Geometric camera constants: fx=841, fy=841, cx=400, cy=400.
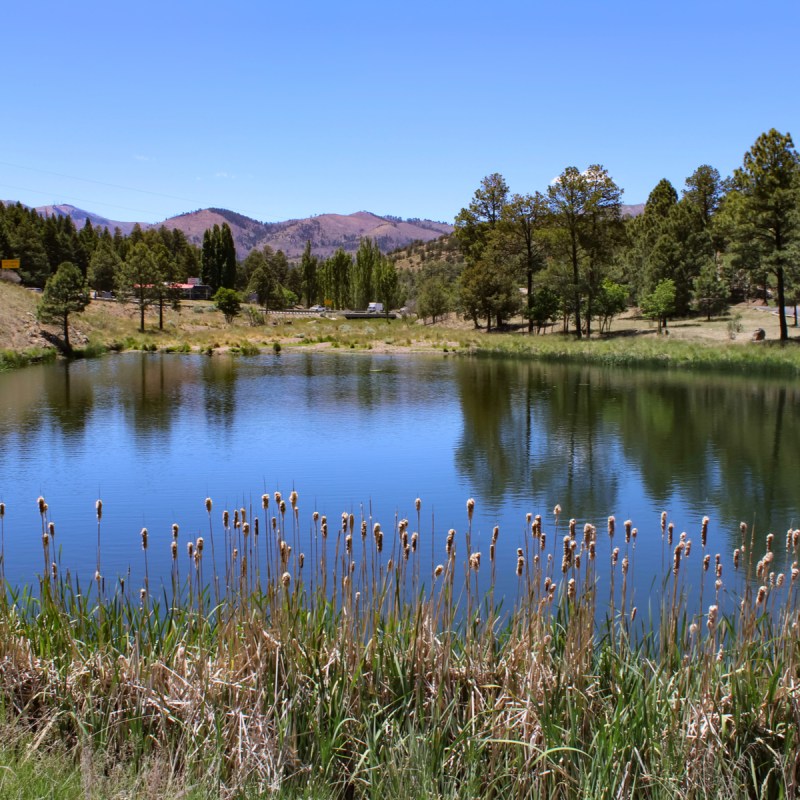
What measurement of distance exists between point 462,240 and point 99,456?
48252 millimetres

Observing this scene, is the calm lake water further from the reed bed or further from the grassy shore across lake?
the grassy shore across lake

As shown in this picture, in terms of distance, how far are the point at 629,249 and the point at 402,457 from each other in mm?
49795

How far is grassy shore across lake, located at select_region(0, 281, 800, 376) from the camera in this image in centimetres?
3616

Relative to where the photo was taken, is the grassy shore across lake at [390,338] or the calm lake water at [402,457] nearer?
the calm lake water at [402,457]

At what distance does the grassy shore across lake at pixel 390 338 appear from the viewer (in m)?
36.2

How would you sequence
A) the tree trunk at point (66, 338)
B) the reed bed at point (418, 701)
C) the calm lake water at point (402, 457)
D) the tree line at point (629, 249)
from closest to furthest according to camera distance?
the reed bed at point (418, 701) → the calm lake water at point (402, 457) → the tree line at point (629, 249) → the tree trunk at point (66, 338)

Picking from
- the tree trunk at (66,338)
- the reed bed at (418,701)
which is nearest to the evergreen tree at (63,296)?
the tree trunk at (66,338)

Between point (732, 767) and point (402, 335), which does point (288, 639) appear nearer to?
point (732, 767)

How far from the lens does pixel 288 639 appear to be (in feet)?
15.3

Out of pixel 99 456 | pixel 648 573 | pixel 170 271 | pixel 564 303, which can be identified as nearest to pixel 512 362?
pixel 564 303

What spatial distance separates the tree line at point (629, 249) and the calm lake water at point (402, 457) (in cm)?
925

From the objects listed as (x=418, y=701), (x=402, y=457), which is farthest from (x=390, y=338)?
(x=418, y=701)

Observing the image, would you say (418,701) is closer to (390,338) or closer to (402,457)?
(402,457)

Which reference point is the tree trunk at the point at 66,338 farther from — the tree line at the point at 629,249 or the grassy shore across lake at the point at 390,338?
the tree line at the point at 629,249
